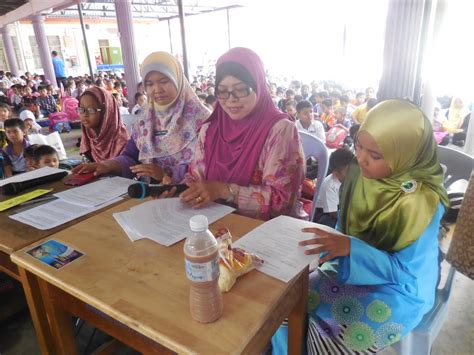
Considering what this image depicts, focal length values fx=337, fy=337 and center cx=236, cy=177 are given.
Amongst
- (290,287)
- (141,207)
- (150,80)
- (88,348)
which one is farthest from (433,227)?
(88,348)

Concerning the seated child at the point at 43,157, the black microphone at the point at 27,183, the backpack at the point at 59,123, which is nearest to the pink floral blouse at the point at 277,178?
the black microphone at the point at 27,183

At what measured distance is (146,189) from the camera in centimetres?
118

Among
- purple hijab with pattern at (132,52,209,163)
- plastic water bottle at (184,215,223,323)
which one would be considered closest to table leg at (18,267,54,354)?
plastic water bottle at (184,215,223,323)

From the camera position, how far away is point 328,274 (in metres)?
1.09

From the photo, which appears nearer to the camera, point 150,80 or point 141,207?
point 141,207

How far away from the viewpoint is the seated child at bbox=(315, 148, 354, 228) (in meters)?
1.95

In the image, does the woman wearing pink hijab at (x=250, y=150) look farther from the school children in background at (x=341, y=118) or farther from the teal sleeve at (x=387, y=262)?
the school children in background at (x=341, y=118)

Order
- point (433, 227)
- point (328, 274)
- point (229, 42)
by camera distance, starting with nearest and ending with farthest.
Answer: point (433, 227) → point (328, 274) → point (229, 42)

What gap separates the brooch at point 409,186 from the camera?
0.92 m

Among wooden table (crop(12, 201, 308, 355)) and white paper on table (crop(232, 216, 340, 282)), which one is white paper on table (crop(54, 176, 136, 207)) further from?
white paper on table (crop(232, 216, 340, 282))

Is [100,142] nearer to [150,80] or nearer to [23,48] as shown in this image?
[150,80]

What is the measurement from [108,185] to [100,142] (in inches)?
26.9

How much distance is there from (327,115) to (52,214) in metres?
3.94

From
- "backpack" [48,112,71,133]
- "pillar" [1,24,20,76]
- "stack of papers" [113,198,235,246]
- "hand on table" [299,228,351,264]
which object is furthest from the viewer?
"pillar" [1,24,20,76]
